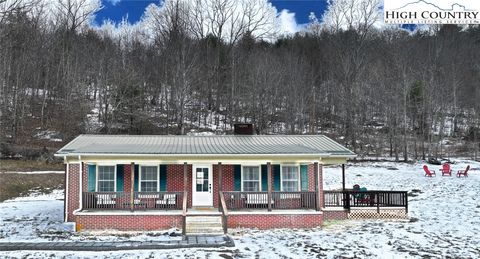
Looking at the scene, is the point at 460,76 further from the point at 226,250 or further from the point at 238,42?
the point at 226,250

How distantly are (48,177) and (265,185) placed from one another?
16.7 m

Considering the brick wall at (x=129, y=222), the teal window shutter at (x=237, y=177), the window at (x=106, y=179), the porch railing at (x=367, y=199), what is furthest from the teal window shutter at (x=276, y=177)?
the window at (x=106, y=179)

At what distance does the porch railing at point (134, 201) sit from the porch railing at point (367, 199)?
658 cm

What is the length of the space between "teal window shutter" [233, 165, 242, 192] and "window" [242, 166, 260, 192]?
0.15m

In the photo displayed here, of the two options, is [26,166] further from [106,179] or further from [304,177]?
[304,177]

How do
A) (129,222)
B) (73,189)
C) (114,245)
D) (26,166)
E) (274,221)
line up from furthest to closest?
(26,166) < (73,189) < (274,221) < (129,222) < (114,245)

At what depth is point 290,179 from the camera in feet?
57.9

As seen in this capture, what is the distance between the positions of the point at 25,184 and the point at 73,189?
11005 mm

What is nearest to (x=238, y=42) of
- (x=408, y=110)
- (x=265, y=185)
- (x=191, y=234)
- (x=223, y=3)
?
(x=223, y=3)

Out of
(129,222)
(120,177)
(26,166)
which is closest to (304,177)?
(129,222)

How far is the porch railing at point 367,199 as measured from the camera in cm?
1745

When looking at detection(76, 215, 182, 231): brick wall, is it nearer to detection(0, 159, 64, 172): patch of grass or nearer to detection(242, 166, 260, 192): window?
detection(242, 166, 260, 192): window

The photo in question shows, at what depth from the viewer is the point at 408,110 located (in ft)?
147

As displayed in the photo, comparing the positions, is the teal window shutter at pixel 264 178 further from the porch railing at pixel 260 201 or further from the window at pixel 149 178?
the window at pixel 149 178
